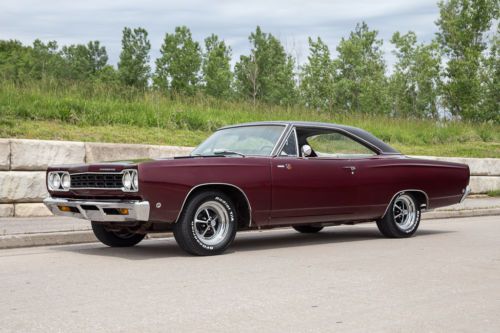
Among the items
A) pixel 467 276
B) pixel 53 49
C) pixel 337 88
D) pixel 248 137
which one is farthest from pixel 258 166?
pixel 53 49

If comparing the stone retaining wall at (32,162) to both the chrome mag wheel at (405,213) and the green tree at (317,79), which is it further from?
the green tree at (317,79)

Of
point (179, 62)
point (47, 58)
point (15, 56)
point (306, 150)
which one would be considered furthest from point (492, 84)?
point (47, 58)

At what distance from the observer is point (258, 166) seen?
859cm

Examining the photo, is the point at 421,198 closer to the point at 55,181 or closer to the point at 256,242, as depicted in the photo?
the point at 256,242

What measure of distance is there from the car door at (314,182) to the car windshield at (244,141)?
201 millimetres

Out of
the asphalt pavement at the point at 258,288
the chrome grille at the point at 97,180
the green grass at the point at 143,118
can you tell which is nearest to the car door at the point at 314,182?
the asphalt pavement at the point at 258,288

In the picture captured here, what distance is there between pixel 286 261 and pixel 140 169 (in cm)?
182

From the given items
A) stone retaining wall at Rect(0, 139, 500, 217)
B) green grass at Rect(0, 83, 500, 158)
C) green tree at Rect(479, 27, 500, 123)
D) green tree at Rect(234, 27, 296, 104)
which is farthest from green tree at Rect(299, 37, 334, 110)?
stone retaining wall at Rect(0, 139, 500, 217)

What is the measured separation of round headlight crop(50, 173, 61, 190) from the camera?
8.70 meters

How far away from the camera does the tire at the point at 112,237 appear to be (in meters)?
9.12

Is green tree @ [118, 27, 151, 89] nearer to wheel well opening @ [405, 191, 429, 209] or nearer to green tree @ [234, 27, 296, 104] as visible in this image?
green tree @ [234, 27, 296, 104]

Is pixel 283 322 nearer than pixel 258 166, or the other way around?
pixel 283 322

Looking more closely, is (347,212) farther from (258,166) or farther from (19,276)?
(19,276)

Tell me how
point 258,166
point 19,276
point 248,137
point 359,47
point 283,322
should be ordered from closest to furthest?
point 283,322 < point 19,276 < point 258,166 < point 248,137 < point 359,47
